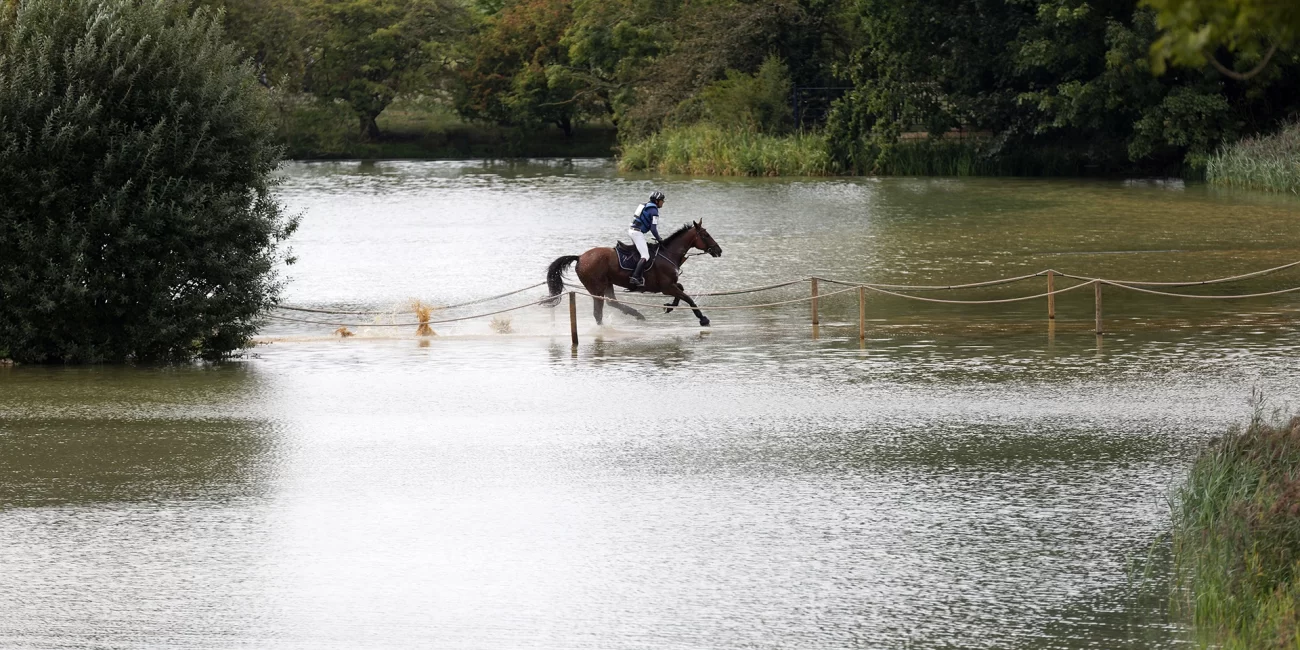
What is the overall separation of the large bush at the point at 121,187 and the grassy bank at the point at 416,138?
2141 inches

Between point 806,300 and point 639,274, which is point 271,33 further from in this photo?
point 806,300

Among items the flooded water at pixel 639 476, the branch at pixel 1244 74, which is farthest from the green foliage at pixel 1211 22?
the flooded water at pixel 639 476

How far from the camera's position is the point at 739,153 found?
56094 mm

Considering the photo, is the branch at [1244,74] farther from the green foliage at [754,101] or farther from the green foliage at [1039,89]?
the green foliage at [754,101]

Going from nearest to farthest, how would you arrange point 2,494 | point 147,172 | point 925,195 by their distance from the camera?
point 2,494
point 147,172
point 925,195

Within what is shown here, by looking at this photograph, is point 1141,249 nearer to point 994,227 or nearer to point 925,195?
point 994,227

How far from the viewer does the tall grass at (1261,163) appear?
42.4 metres

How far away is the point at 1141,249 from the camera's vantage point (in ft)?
101

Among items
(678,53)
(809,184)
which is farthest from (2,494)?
(678,53)

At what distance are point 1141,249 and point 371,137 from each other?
177 feet

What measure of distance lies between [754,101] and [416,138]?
976 inches

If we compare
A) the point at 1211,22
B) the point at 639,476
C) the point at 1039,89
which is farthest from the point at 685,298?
the point at 1039,89

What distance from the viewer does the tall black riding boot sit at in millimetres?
21922

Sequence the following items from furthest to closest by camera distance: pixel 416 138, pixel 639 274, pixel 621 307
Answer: pixel 416 138 → pixel 621 307 → pixel 639 274
